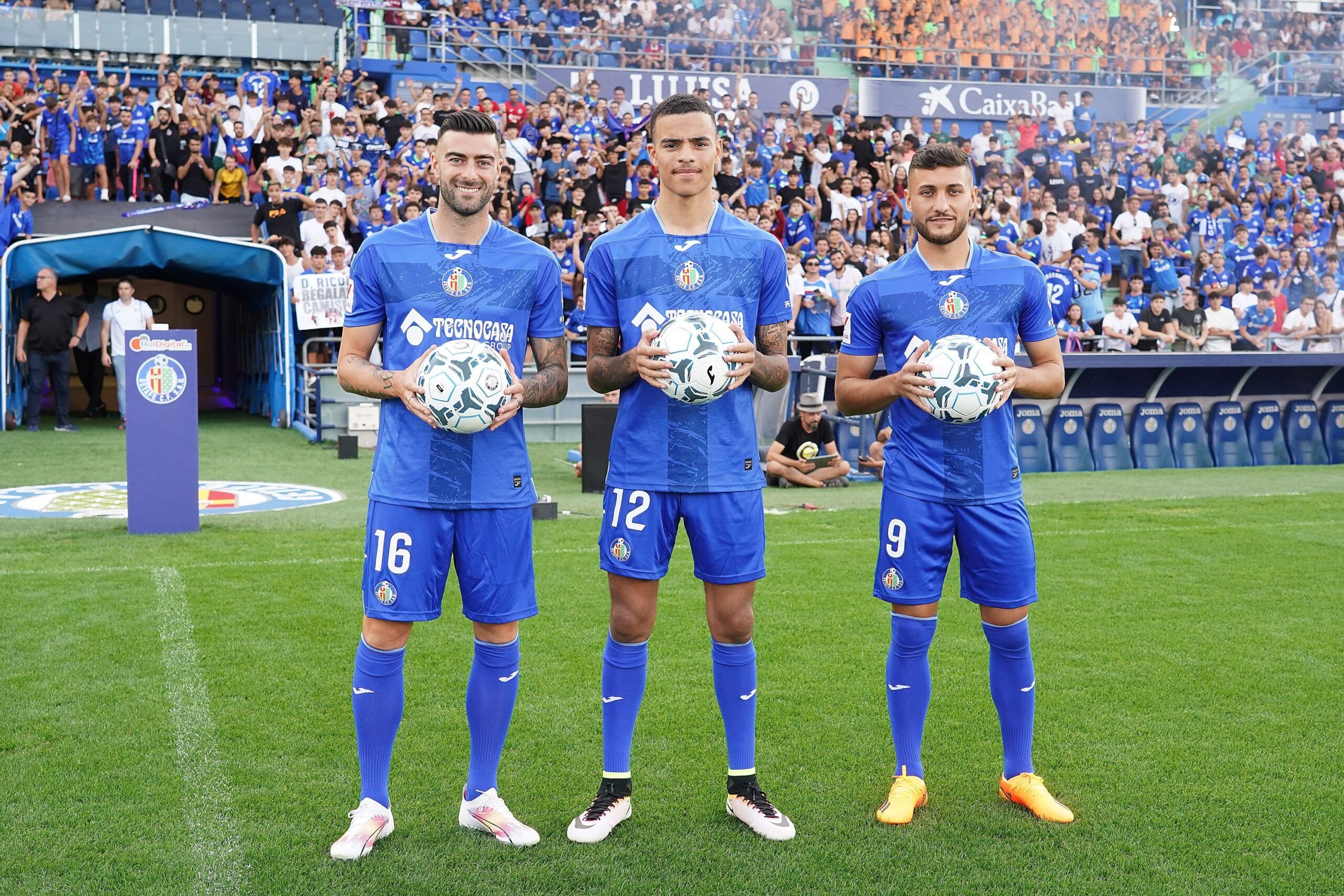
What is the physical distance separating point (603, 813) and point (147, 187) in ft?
54.6

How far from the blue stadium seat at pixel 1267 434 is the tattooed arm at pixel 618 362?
12862mm

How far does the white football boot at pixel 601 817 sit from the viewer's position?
3697 mm

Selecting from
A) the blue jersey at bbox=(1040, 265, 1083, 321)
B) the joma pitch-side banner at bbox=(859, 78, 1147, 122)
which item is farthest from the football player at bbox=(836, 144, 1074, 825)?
the joma pitch-side banner at bbox=(859, 78, 1147, 122)

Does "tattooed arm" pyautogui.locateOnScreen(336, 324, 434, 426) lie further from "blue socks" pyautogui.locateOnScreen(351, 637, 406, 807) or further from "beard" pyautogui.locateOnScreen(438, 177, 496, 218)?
"blue socks" pyautogui.locateOnScreen(351, 637, 406, 807)

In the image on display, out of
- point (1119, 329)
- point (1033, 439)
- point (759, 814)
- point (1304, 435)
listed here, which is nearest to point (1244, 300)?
point (1119, 329)

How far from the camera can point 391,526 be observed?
11.9ft

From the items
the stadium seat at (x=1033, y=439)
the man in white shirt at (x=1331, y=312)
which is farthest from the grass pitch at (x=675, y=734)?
the man in white shirt at (x=1331, y=312)

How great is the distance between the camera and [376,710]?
3666mm

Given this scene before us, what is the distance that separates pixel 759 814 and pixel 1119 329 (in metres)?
13.3

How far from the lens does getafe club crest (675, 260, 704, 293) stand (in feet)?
12.3

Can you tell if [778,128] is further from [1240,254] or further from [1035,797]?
[1035,797]

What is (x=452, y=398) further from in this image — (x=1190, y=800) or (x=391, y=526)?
(x=1190, y=800)

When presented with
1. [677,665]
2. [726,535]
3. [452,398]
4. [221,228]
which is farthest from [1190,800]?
[221,228]

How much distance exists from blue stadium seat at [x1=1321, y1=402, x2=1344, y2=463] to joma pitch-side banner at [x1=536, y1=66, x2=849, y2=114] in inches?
462
